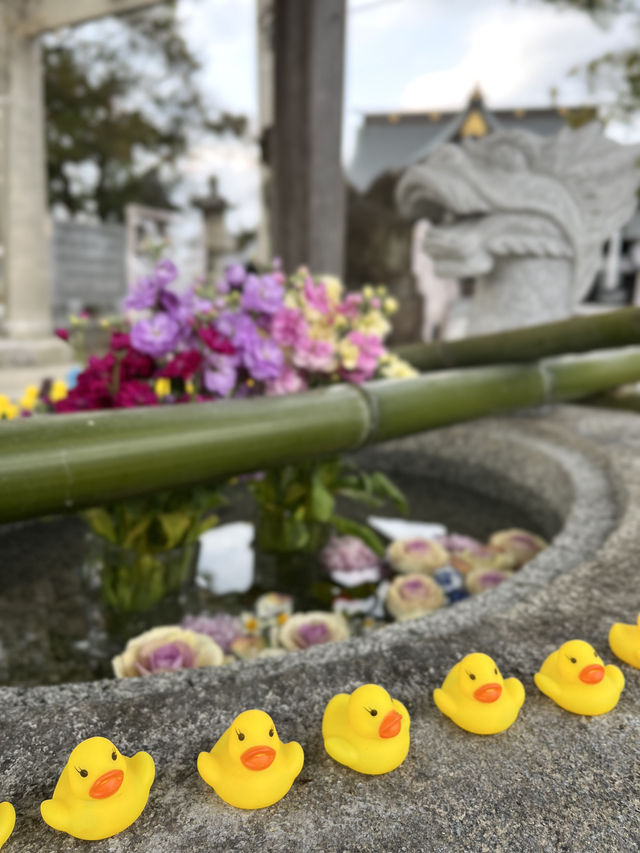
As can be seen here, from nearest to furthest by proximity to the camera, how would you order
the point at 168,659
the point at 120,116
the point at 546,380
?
the point at 168,659 < the point at 546,380 < the point at 120,116

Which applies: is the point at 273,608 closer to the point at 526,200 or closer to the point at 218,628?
the point at 218,628

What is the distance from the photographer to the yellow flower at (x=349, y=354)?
148 centimetres

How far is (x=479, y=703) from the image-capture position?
2.31 feet

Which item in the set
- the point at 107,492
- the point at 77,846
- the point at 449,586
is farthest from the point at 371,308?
the point at 77,846

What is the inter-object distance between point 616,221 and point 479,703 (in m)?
2.68

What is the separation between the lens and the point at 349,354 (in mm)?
1483

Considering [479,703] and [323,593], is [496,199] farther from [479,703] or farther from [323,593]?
[479,703]

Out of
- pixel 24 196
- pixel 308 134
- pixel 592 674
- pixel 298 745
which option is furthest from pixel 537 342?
pixel 24 196

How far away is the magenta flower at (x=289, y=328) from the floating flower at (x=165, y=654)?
68 cm

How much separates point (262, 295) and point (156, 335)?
253 millimetres

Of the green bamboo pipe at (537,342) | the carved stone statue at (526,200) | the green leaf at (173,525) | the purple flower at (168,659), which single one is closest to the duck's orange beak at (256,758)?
the purple flower at (168,659)

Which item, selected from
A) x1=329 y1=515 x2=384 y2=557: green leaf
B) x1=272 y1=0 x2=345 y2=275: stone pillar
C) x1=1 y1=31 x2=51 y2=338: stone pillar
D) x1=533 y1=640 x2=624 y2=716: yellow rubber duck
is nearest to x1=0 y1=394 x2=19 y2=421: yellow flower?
x1=329 y1=515 x2=384 y2=557: green leaf

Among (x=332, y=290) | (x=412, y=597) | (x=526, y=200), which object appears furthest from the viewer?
(x=526, y=200)

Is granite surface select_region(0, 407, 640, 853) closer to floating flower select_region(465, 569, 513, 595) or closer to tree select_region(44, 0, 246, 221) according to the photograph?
floating flower select_region(465, 569, 513, 595)
